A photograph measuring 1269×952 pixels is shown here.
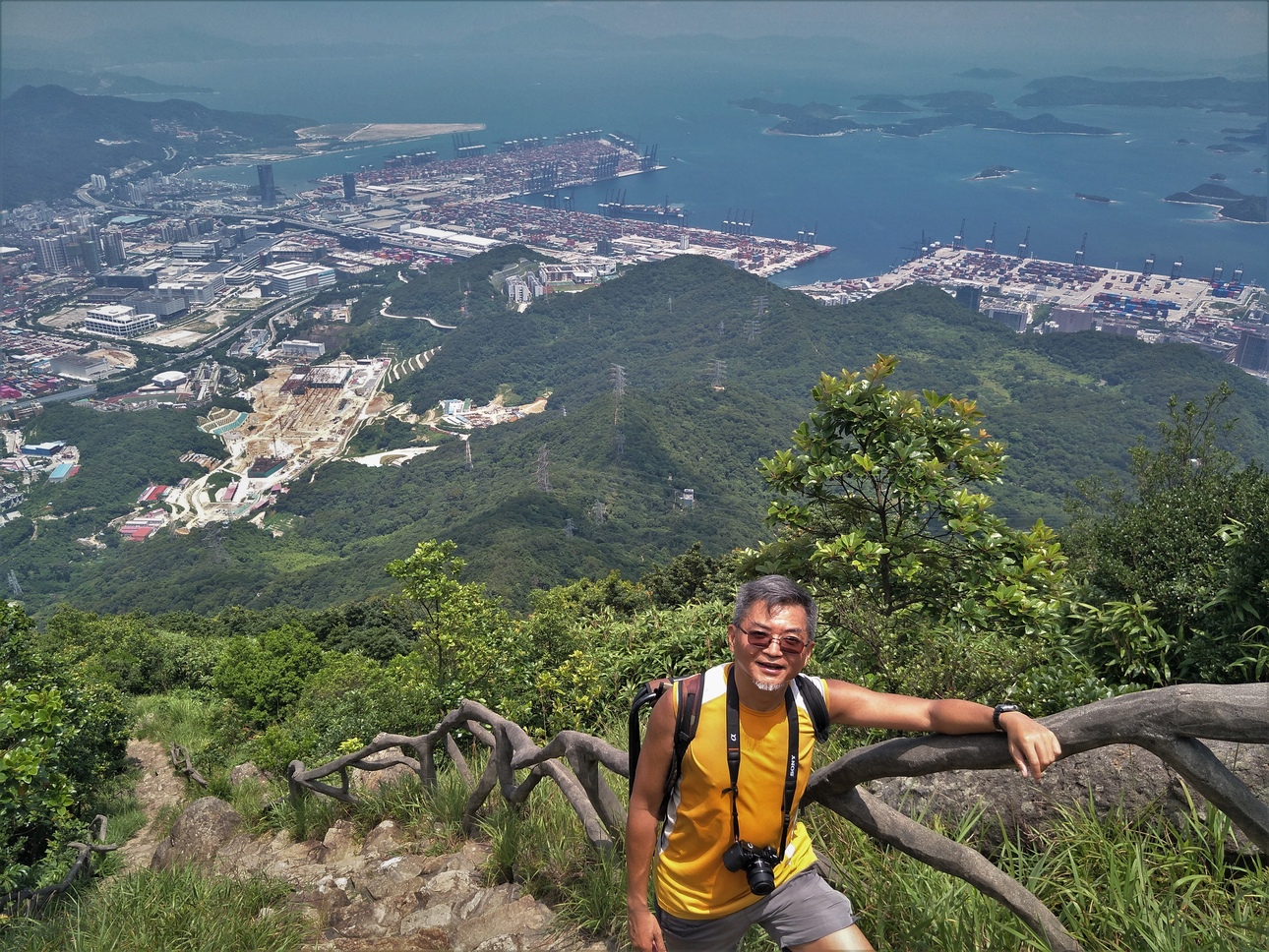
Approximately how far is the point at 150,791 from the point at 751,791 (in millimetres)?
8487

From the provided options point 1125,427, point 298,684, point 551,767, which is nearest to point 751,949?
point 551,767

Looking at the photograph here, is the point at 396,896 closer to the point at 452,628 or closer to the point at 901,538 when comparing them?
the point at 452,628

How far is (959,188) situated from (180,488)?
103 metres

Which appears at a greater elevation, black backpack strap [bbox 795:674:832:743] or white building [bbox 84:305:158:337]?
black backpack strap [bbox 795:674:832:743]

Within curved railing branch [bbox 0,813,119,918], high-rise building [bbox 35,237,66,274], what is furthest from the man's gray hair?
high-rise building [bbox 35,237,66,274]

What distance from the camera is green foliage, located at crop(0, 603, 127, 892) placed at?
356cm

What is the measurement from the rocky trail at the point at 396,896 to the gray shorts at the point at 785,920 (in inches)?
24.3

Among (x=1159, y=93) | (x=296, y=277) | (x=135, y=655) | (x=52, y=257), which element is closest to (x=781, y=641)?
(x=135, y=655)

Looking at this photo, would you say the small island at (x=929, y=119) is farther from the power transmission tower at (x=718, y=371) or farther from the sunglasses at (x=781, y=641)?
the sunglasses at (x=781, y=641)

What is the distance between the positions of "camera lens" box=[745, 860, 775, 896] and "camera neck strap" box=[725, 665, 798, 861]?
0.05 metres

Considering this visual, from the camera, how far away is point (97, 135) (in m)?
143

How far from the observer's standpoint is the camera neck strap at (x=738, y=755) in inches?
68.1

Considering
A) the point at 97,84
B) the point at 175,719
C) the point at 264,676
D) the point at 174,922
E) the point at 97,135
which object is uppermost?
the point at 97,84

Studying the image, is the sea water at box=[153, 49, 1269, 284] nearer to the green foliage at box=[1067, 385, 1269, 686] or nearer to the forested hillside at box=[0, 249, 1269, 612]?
the forested hillside at box=[0, 249, 1269, 612]
